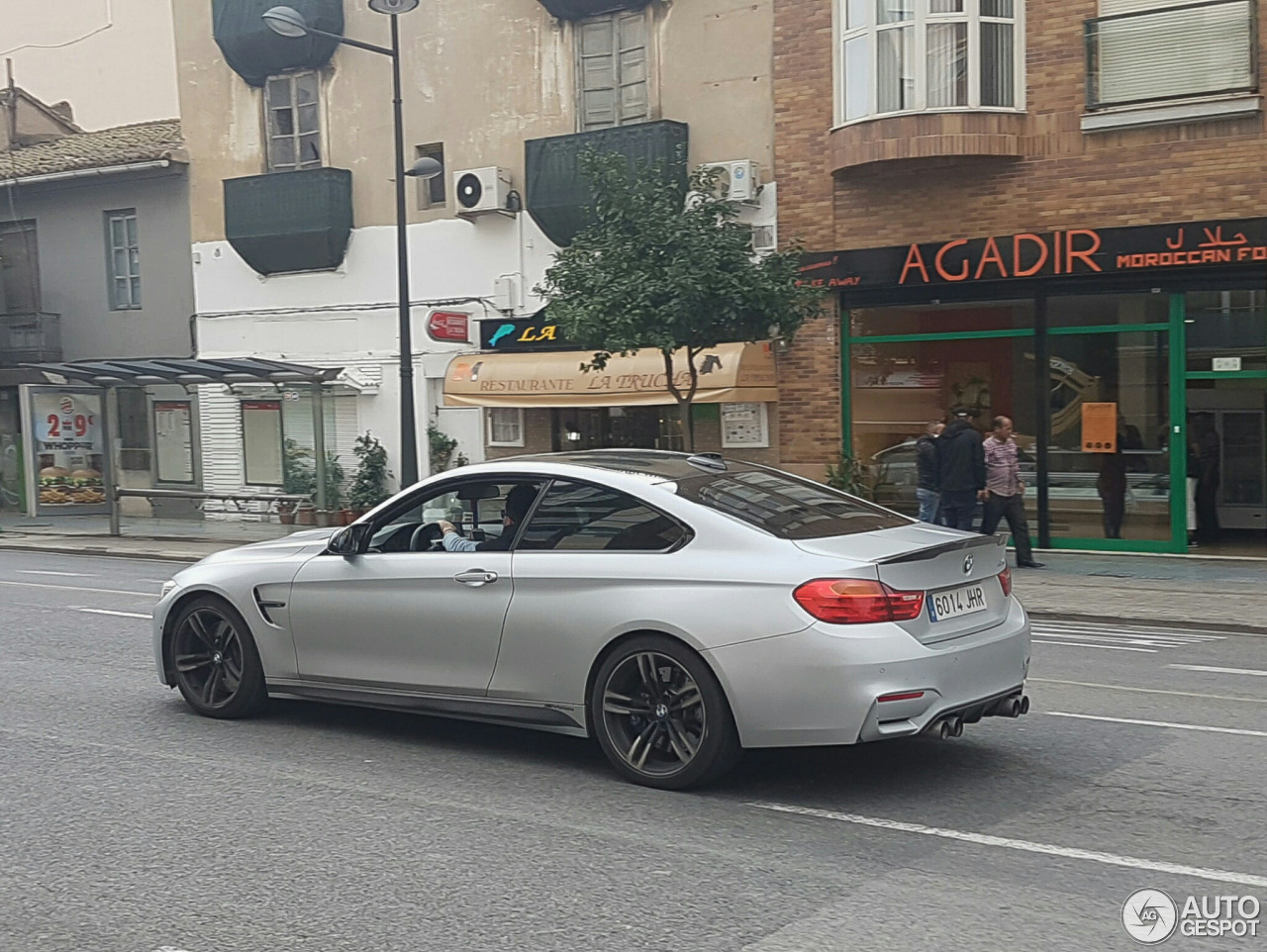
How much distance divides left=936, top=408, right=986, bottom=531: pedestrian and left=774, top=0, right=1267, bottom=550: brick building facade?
2103 millimetres

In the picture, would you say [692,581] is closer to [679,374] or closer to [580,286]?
[580,286]

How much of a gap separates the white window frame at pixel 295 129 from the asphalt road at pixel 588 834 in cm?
1726

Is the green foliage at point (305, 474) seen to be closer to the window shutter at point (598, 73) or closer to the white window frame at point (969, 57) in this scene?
the window shutter at point (598, 73)

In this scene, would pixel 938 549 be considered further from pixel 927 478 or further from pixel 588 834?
pixel 927 478

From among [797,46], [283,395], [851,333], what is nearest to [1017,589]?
[851,333]

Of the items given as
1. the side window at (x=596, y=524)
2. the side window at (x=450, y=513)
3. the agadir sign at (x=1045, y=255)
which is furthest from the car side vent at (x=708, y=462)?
the agadir sign at (x=1045, y=255)

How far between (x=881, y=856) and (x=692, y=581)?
1.46 metres

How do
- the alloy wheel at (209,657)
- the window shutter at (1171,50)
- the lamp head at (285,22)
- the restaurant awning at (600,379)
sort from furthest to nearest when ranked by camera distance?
the restaurant awning at (600,379)
the lamp head at (285,22)
the window shutter at (1171,50)
the alloy wheel at (209,657)

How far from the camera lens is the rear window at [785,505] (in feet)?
20.8

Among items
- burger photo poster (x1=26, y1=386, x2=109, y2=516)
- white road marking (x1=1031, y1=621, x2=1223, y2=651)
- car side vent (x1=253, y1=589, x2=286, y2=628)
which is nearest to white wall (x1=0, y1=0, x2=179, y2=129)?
burger photo poster (x1=26, y1=386, x2=109, y2=516)

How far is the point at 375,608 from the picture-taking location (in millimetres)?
7043

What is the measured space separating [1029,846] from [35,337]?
87.5 feet

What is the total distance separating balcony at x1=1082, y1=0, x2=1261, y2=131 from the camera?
15.6 metres

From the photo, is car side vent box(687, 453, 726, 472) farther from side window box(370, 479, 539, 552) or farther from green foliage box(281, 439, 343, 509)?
green foliage box(281, 439, 343, 509)
